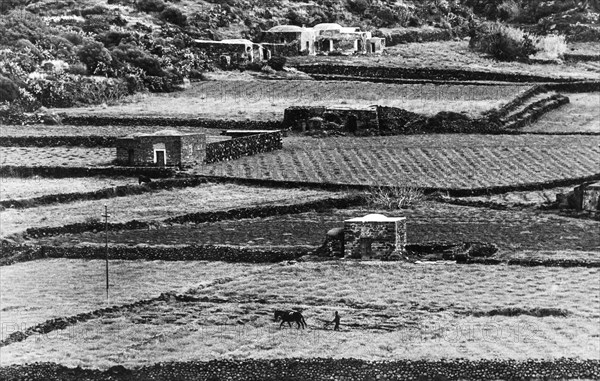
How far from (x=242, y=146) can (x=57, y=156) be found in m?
8.69

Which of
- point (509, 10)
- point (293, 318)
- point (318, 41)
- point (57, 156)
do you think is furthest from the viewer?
point (509, 10)

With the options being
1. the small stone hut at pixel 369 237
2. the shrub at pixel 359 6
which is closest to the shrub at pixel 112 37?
the shrub at pixel 359 6

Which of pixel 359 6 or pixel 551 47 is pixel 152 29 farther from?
pixel 359 6

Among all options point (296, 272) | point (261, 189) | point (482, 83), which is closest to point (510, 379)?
point (296, 272)

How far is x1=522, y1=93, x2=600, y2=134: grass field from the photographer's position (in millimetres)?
108500

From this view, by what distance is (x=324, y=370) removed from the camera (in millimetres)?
50594

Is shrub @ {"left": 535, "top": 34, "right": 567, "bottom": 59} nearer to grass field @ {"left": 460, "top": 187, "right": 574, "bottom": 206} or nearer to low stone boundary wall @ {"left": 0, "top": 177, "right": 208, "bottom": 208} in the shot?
grass field @ {"left": 460, "top": 187, "right": 574, "bottom": 206}

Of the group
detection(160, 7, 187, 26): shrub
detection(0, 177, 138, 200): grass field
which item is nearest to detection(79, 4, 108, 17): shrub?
detection(160, 7, 187, 26): shrub

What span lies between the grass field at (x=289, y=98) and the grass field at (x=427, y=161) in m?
7.84

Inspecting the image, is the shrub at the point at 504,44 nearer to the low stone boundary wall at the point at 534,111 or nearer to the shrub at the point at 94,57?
the low stone boundary wall at the point at 534,111

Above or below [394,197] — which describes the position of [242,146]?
above

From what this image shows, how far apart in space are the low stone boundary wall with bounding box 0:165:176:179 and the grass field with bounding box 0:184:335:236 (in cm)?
355

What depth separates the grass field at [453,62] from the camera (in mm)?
132500

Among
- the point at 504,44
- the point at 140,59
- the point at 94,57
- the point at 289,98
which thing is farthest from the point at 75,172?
the point at 504,44
